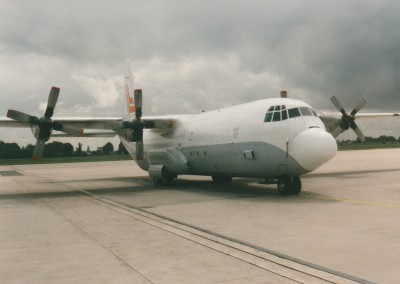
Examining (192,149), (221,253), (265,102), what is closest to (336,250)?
(221,253)

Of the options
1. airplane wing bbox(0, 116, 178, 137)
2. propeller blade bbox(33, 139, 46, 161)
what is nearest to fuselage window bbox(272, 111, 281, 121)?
airplane wing bbox(0, 116, 178, 137)

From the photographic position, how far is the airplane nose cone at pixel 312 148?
1492 cm

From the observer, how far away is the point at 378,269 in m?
6.59

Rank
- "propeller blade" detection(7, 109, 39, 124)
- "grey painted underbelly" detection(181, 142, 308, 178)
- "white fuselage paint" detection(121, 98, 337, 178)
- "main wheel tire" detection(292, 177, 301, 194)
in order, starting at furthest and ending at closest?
1. "propeller blade" detection(7, 109, 39, 124)
2. "main wheel tire" detection(292, 177, 301, 194)
3. "grey painted underbelly" detection(181, 142, 308, 178)
4. "white fuselage paint" detection(121, 98, 337, 178)

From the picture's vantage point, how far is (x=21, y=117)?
66.0 feet

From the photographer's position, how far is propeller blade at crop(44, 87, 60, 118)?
66.5 ft

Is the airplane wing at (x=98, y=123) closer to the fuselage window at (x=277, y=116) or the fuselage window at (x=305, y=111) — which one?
the fuselage window at (x=277, y=116)

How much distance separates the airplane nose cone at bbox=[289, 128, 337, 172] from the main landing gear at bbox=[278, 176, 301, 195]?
4.65 feet

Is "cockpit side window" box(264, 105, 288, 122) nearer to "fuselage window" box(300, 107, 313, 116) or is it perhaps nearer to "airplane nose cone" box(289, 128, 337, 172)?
"fuselage window" box(300, 107, 313, 116)

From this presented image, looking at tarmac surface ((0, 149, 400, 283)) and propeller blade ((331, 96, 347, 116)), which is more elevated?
propeller blade ((331, 96, 347, 116))

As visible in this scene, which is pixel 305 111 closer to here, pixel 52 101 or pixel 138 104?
pixel 138 104

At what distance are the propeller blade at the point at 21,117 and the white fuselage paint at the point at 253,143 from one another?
7.43 metres

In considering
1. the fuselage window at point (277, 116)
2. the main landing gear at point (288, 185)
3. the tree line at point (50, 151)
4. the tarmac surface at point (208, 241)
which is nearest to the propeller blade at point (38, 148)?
the tarmac surface at point (208, 241)

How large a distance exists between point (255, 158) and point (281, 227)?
672 cm
